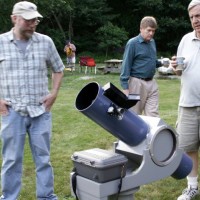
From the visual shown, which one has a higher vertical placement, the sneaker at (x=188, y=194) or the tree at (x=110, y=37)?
the tree at (x=110, y=37)

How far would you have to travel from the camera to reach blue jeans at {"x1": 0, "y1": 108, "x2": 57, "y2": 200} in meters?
3.55

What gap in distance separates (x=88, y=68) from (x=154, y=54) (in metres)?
15.1

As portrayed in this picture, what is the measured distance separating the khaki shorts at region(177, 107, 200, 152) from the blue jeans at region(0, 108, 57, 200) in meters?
1.20

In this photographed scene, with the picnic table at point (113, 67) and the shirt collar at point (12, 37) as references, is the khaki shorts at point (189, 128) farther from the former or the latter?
the picnic table at point (113, 67)

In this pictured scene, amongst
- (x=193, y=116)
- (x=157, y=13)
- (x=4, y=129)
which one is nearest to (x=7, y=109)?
(x=4, y=129)

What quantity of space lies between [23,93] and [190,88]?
1.42 m

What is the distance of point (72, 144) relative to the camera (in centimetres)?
622

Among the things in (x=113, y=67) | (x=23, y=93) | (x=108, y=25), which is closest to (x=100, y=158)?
(x=23, y=93)

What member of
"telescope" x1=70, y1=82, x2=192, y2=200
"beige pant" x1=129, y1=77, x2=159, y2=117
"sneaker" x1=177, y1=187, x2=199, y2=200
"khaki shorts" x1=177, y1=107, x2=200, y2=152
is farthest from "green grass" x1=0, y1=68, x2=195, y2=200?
"telescope" x1=70, y1=82, x2=192, y2=200

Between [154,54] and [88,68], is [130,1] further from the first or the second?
[154,54]

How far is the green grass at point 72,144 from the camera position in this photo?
435 centimetres

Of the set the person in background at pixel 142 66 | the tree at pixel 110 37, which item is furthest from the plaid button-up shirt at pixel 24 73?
the tree at pixel 110 37

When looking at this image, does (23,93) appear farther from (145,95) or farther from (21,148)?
(145,95)

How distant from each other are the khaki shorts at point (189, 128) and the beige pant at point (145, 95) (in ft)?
3.84
